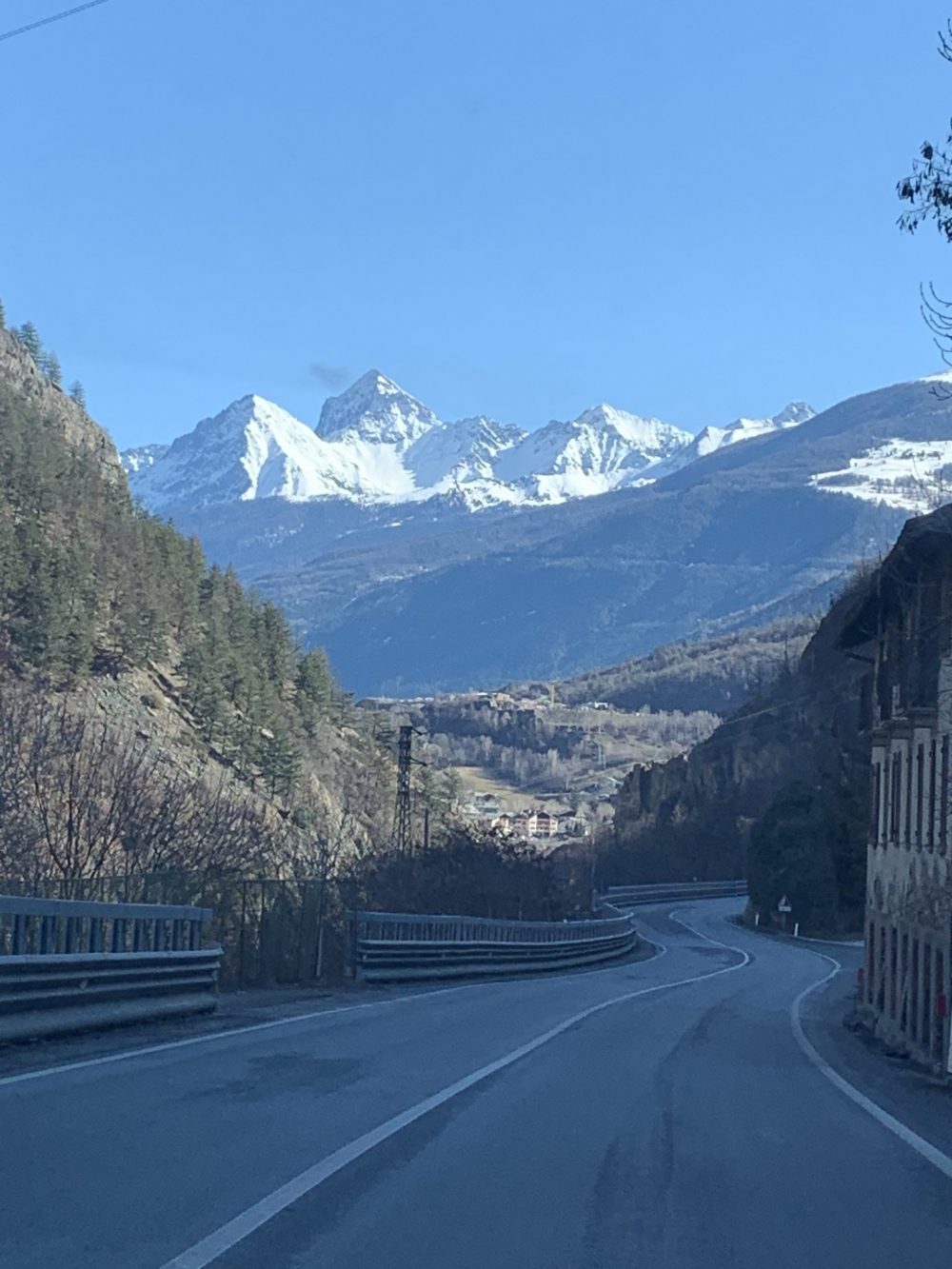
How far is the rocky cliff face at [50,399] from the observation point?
4614 inches

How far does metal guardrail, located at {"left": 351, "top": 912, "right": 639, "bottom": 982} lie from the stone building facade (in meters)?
7.37

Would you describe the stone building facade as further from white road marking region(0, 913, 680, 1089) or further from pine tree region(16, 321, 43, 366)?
pine tree region(16, 321, 43, 366)

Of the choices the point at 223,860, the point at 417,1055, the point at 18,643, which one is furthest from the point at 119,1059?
the point at 18,643

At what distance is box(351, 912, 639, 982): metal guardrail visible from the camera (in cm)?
2605

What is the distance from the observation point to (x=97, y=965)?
48.7 feet

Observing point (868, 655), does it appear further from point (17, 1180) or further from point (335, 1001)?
point (17, 1180)

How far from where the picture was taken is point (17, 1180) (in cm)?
819

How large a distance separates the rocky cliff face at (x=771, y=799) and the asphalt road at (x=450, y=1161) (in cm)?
4890

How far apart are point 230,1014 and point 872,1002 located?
14897 millimetres

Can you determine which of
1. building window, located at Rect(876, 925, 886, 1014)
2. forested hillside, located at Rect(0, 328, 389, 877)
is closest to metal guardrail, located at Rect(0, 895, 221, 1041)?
building window, located at Rect(876, 925, 886, 1014)

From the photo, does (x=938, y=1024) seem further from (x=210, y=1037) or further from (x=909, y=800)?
(x=210, y=1037)

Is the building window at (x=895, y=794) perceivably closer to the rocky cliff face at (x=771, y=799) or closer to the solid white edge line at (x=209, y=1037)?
the solid white edge line at (x=209, y=1037)

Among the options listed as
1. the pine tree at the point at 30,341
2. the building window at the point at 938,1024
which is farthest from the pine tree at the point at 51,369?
the building window at the point at 938,1024

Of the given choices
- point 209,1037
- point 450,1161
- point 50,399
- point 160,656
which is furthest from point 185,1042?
point 50,399
